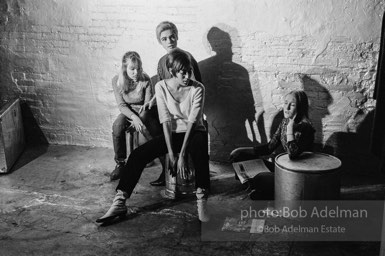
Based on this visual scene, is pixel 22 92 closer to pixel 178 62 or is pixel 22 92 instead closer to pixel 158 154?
pixel 158 154

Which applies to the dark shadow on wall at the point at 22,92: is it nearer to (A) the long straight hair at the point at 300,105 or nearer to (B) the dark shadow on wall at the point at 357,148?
(A) the long straight hair at the point at 300,105

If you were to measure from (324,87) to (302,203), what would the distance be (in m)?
1.77

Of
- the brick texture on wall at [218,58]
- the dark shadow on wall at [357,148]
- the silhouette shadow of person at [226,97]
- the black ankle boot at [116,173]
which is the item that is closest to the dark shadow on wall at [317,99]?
the brick texture on wall at [218,58]

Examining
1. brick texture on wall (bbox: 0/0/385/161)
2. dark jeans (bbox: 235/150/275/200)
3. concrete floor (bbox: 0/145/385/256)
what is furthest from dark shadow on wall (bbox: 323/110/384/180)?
dark jeans (bbox: 235/150/275/200)

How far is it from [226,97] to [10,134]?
3.07m

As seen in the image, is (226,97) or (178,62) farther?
(226,97)

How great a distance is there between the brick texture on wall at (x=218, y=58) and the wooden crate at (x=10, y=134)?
1.18 feet

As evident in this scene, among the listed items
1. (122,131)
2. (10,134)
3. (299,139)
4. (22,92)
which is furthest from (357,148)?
(22,92)

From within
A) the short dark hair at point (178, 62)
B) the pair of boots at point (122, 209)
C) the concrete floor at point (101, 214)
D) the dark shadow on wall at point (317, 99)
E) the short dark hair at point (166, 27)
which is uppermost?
the short dark hair at point (166, 27)

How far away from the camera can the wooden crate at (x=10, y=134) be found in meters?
5.85

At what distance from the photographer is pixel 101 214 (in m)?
4.72

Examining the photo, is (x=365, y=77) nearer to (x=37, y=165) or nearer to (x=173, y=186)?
(x=173, y=186)

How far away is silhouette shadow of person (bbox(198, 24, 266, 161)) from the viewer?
562 cm

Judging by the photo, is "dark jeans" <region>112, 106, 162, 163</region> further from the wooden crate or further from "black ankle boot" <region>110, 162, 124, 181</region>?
the wooden crate
